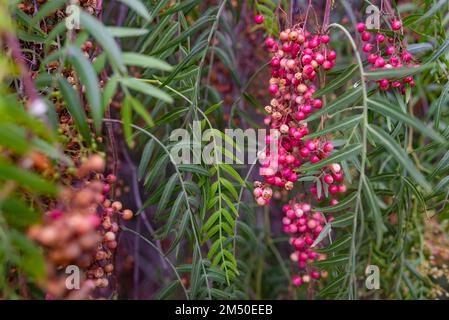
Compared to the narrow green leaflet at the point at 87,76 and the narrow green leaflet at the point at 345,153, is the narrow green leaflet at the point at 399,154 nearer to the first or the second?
the narrow green leaflet at the point at 345,153

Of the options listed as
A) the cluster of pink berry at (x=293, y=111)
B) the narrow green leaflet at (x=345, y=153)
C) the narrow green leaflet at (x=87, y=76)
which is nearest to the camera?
the narrow green leaflet at (x=87, y=76)

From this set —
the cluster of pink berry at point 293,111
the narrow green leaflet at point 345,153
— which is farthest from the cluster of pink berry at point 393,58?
the narrow green leaflet at point 345,153

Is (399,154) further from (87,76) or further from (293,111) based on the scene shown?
(87,76)

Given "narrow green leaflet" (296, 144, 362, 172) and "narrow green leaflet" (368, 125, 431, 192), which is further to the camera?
"narrow green leaflet" (296, 144, 362, 172)

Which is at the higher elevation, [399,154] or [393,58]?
[393,58]

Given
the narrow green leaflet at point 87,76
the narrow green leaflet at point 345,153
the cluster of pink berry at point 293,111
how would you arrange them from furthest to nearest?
A: 1. the cluster of pink berry at point 293,111
2. the narrow green leaflet at point 345,153
3. the narrow green leaflet at point 87,76

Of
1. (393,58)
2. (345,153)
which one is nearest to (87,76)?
(345,153)

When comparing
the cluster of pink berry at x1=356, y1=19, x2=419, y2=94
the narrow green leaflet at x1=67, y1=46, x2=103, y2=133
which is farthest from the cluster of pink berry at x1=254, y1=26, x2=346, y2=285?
the narrow green leaflet at x1=67, y1=46, x2=103, y2=133

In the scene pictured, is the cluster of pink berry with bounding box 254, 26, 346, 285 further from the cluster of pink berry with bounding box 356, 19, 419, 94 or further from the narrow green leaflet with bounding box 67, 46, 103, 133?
the narrow green leaflet with bounding box 67, 46, 103, 133

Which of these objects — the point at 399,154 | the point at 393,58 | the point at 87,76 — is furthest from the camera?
the point at 393,58

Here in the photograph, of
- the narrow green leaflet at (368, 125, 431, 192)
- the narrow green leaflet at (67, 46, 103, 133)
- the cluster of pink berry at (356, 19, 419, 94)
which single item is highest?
the cluster of pink berry at (356, 19, 419, 94)
